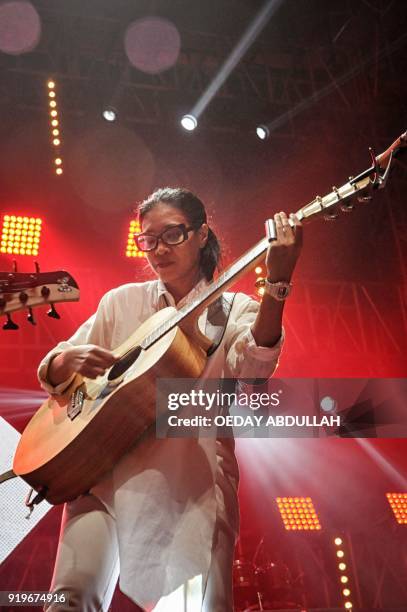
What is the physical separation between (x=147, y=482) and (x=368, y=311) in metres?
6.83

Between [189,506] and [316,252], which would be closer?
[189,506]

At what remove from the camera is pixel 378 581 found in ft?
24.3

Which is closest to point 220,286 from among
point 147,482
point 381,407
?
point 147,482

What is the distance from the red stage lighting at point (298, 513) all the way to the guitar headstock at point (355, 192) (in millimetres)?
5711

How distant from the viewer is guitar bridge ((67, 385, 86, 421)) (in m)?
2.51

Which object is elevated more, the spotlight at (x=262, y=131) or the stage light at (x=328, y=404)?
the spotlight at (x=262, y=131)

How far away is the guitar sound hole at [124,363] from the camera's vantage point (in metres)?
2.51

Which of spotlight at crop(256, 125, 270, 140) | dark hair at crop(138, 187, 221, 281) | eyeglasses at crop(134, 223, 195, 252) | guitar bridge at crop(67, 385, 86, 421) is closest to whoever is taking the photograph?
guitar bridge at crop(67, 385, 86, 421)

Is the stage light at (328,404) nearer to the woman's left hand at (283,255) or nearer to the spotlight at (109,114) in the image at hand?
the spotlight at (109,114)

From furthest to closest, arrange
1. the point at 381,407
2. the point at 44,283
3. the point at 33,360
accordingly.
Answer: the point at 381,407 < the point at 33,360 < the point at 44,283

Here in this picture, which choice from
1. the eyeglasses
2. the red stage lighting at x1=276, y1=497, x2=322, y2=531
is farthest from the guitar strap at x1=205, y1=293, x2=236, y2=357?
the red stage lighting at x1=276, y1=497, x2=322, y2=531

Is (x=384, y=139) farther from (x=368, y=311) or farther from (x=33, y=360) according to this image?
(x=33, y=360)

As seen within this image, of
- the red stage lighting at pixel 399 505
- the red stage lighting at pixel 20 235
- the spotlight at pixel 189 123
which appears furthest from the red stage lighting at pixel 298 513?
the spotlight at pixel 189 123

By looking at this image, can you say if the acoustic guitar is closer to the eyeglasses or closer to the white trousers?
the white trousers
